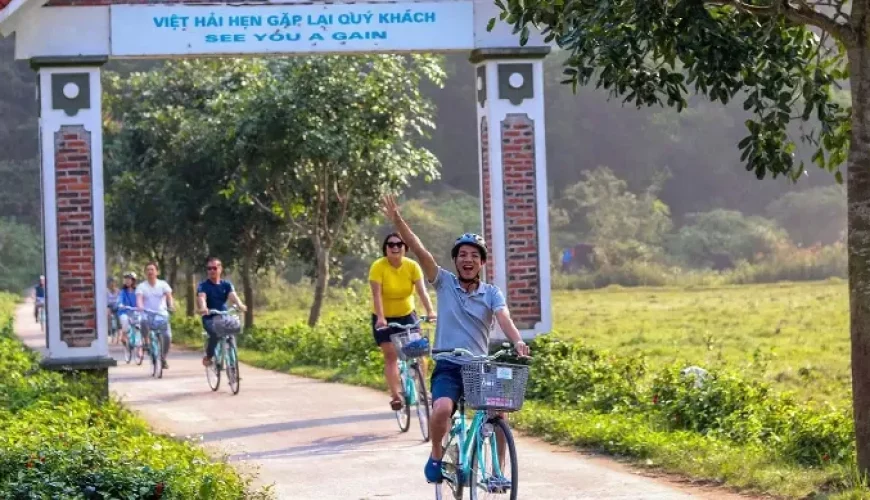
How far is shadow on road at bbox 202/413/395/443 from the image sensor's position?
45.0 feet

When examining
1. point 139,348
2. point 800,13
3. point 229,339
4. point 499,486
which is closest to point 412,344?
point 499,486

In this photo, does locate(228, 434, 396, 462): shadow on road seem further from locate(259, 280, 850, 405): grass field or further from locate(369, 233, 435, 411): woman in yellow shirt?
locate(259, 280, 850, 405): grass field

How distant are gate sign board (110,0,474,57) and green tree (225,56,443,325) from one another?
8137 millimetres

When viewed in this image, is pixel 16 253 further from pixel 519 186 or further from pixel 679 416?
pixel 679 416

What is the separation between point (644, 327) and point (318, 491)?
2056cm

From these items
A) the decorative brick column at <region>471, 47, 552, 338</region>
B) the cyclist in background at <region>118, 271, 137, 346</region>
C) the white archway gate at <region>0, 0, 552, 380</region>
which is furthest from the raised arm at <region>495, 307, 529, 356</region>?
the cyclist in background at <region>118, 271, 137, 346</region>

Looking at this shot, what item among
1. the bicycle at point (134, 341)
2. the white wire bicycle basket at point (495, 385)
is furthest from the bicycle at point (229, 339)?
the white wire bicycle basket at point (495, 385)

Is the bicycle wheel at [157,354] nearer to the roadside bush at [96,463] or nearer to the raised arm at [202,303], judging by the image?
the raised arm at [202,303]

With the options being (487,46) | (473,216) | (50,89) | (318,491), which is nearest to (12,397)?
(50,89)

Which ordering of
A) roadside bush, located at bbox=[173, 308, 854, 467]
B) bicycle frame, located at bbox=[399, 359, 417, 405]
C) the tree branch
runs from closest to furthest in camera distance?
the tree branch → roadside bush, located at bbox=[173, 308, 854, 467] → bicycle frame, located at bbox=[399, 359, 417, 405]

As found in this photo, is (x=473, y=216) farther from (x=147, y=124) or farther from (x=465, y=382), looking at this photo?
(x=465, y=382)

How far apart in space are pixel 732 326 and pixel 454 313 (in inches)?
845

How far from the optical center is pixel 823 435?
10633 millimetres

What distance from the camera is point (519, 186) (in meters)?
15.8
